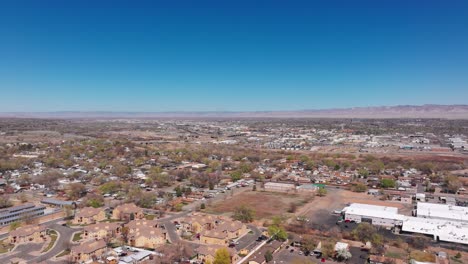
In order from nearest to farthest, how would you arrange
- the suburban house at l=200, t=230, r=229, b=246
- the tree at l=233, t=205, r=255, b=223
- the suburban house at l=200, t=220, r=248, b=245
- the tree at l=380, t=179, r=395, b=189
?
the suburban house at l=200, t=230, r=229, b=246, the suburban house at l=200, t=220, r=248, b=245, the tree at l=233, t=205, r=255, b=223, the tree at l=380, t=179, r=395, b=189

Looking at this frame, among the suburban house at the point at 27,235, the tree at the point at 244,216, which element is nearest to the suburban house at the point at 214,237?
the tree at the point at 244,216

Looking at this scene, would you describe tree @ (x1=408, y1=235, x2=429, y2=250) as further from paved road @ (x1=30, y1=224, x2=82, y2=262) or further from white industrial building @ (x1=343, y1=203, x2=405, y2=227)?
paved road @ (x1=30, y1=224, x2=82, y2=262)

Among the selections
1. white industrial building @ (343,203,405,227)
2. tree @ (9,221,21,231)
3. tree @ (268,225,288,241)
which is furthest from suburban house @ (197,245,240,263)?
tree @ (9,221,21,231)

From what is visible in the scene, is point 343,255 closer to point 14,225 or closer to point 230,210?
point 230,210

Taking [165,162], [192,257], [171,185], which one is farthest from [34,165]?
[192,257]

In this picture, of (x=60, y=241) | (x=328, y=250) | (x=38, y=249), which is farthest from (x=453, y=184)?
(x=38, y=249)

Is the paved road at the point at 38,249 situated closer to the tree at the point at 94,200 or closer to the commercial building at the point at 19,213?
the commercial building at the point at 19,213
